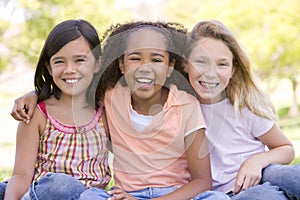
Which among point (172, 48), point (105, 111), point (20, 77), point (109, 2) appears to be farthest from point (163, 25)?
point (20, 77)

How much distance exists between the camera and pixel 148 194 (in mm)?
2412

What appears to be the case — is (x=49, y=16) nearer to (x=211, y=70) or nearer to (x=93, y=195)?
(x=211, y=70)

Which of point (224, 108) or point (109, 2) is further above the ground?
point (109, 2)

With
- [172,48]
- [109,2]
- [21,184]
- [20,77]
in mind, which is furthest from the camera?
[20,77]

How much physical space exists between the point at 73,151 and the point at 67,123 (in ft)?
0.46

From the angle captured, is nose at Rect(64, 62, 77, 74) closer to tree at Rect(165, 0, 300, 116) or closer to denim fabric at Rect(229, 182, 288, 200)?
denim fabric at Rect(229, 182, 288, 200)

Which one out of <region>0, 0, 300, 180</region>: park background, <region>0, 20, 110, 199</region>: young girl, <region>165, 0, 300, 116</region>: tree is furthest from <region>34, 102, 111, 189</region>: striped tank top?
<region>165, 0, 300, 116</region>: tree

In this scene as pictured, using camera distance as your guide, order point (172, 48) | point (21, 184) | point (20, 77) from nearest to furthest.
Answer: point (21, 184) < point (172, 48) < point (20, 77)

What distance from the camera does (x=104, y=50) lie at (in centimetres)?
268

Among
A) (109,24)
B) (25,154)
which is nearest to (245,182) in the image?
(25,154)

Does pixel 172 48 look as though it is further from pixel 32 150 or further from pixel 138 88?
pixel 32 150

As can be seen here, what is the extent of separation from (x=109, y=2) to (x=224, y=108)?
6775 mm

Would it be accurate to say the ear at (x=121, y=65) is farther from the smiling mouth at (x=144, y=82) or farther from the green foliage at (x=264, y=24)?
the green foliage at (x=264, y=24)

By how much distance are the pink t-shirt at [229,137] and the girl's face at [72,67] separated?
61 centimetres
